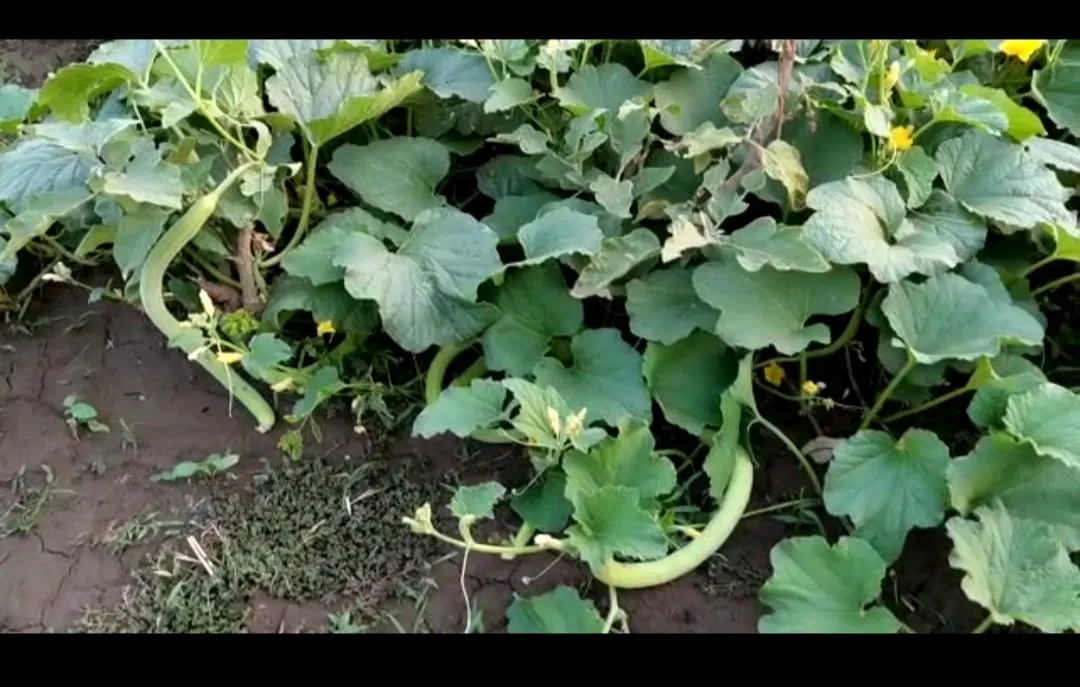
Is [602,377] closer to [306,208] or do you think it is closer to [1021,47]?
[306,208]

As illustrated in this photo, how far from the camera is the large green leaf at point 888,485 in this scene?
1.94 metres

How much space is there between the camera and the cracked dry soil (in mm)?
2059

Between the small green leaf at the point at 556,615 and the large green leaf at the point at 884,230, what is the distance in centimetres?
79

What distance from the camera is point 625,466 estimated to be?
2.02m

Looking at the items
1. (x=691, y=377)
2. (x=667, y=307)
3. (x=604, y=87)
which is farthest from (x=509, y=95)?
(x=691, y=377)

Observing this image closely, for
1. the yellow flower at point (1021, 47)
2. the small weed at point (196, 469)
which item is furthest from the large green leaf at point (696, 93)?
the small weed at point (196, 469)

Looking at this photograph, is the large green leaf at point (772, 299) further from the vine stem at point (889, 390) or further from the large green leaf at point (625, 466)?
the large green leaf at point (625, 466)

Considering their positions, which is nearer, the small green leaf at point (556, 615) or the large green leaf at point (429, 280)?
the small green leaf at point (556, 615)

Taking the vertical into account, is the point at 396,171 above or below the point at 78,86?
below

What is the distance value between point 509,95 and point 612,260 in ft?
1.67

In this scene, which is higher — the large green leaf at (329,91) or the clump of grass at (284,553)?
the large green leaf at (329,91)

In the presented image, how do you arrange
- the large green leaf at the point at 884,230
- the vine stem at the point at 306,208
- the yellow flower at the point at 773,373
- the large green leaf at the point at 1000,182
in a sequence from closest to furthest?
the large green leaf at the point at 884,230, the large green leaf at the point at 1000,182, the yellow flower at the point at 773,373, the vine stem at the point at 306,208

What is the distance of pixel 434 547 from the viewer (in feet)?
7.06

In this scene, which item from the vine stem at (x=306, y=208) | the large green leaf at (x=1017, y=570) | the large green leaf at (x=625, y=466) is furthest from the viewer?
the vine stem at (x=306, y=208)
